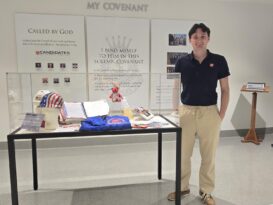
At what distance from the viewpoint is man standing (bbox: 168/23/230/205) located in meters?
2.22

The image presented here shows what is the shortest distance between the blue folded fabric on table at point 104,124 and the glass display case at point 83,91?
0.24 metres

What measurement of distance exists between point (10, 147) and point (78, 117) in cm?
56

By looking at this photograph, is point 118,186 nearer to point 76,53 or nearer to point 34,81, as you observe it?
point 34,81

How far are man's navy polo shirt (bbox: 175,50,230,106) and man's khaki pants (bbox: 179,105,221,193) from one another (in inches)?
2.7

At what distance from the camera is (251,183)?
9.03 feet

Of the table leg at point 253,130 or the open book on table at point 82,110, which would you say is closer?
the open book on table at point 82,110

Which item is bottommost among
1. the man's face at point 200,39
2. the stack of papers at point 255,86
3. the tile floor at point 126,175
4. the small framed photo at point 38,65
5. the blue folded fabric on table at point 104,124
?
the tile floor at point 126,175

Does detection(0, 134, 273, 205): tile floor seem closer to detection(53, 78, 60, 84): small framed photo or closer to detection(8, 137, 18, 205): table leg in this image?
Answer: detection(8, 137, 18, 205): table leg

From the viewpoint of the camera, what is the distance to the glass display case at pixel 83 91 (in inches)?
85.0

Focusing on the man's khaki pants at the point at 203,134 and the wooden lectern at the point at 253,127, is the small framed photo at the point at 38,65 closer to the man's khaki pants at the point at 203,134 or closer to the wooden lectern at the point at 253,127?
the man's khaki pants at the point at 203,134

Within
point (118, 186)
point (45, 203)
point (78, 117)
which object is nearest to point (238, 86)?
point (118, 186)

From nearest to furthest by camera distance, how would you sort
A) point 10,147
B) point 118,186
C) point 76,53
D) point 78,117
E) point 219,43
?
1. point 10,147
2. point 78,117
3. point 118,186
4. point 76,53
5. point 219,43

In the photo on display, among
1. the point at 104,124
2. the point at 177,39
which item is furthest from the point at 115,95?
the point at 177,39

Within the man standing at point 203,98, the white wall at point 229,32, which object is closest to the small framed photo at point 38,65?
the white wall at point 229,32
